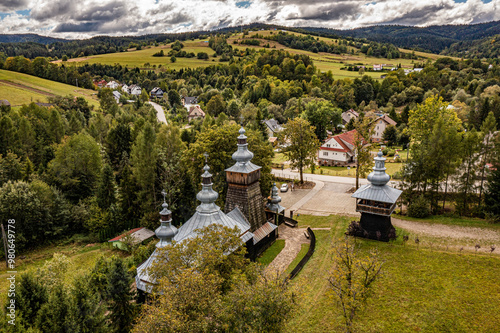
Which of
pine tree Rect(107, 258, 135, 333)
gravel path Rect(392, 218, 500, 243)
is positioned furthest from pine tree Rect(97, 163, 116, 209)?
gravel path Rect(392, 218, 500, 243)

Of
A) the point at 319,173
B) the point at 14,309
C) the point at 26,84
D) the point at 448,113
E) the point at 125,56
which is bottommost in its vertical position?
the point at 319,173

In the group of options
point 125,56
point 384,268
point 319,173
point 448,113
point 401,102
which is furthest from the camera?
point 125,56

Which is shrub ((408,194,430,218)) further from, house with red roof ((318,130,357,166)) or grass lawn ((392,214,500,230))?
house with red roof ((318,130,357,166))

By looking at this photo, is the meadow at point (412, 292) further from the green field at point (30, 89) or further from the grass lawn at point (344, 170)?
the green field at point (30, 89)

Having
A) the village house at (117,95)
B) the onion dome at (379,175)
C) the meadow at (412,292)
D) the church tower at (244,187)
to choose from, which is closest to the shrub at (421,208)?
the meadow at (412,292)

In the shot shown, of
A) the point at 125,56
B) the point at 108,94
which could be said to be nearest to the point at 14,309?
the point at 108,94

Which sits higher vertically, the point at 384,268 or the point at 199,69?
the point at 199,69

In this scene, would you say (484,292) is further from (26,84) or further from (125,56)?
(125,56)
